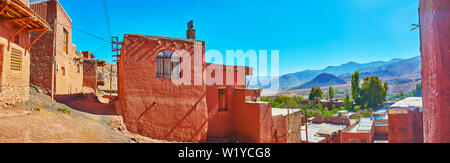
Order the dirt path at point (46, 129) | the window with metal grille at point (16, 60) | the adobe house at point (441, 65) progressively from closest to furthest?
the adobe house at point (441, 65) → the dirt path at point (46, 129) → the window with metal grille at point (16, 60)

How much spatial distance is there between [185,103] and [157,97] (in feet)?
4.62

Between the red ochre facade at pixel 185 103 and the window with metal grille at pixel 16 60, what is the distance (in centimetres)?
342

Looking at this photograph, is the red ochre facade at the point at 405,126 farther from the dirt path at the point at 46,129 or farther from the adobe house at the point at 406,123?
the dirt path at the point at 46,129

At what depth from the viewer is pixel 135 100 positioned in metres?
9.53

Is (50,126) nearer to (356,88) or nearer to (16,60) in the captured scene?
(16,60)

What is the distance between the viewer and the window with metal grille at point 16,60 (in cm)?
745

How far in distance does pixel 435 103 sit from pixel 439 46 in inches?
50.5

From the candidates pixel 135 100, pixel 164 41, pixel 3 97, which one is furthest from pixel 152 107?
pixel 3 97

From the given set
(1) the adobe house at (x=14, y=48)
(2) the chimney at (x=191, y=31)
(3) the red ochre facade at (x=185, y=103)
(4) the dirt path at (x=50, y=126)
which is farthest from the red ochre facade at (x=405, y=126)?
(1) the adobe house at (x=14, y=48)

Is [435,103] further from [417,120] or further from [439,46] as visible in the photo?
[417,120]

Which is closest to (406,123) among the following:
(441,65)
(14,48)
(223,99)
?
(441,65)

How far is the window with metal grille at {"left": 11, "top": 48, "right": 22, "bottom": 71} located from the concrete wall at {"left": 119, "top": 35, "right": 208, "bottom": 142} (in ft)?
11.2

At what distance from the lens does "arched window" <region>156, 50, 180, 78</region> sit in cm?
1034
